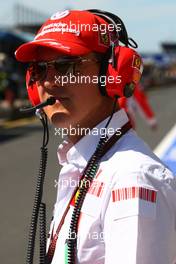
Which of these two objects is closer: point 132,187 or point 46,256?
point 132,187

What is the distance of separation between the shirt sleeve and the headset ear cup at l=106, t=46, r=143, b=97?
30 cm

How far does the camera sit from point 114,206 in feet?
5.11

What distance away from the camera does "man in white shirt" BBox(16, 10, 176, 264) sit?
1.53 meters

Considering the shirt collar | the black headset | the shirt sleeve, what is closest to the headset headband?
the black headset

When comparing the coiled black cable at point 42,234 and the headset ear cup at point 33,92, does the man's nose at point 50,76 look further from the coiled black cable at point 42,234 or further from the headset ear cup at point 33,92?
the coiled black cable at point 42,234

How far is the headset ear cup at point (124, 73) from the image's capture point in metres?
1.80

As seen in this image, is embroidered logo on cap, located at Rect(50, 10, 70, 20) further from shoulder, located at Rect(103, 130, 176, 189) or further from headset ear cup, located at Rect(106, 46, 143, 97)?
shoulder, located at Rect(103, 130, 176, 189)

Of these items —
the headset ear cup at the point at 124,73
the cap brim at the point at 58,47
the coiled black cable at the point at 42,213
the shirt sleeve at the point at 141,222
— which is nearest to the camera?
the shirt sleeve at the point at 141,222

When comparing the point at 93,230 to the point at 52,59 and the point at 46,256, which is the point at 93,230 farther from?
the point at 52,59

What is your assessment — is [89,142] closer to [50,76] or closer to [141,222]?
[50,76]

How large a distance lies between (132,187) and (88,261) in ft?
0.79


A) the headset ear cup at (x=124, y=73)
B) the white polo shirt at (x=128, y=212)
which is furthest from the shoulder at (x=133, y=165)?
the headset ear cup at (x=124, y=73)

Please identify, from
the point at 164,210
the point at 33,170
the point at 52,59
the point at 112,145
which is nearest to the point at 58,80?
the point at 52,59

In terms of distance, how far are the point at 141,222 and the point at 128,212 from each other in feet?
0.13
